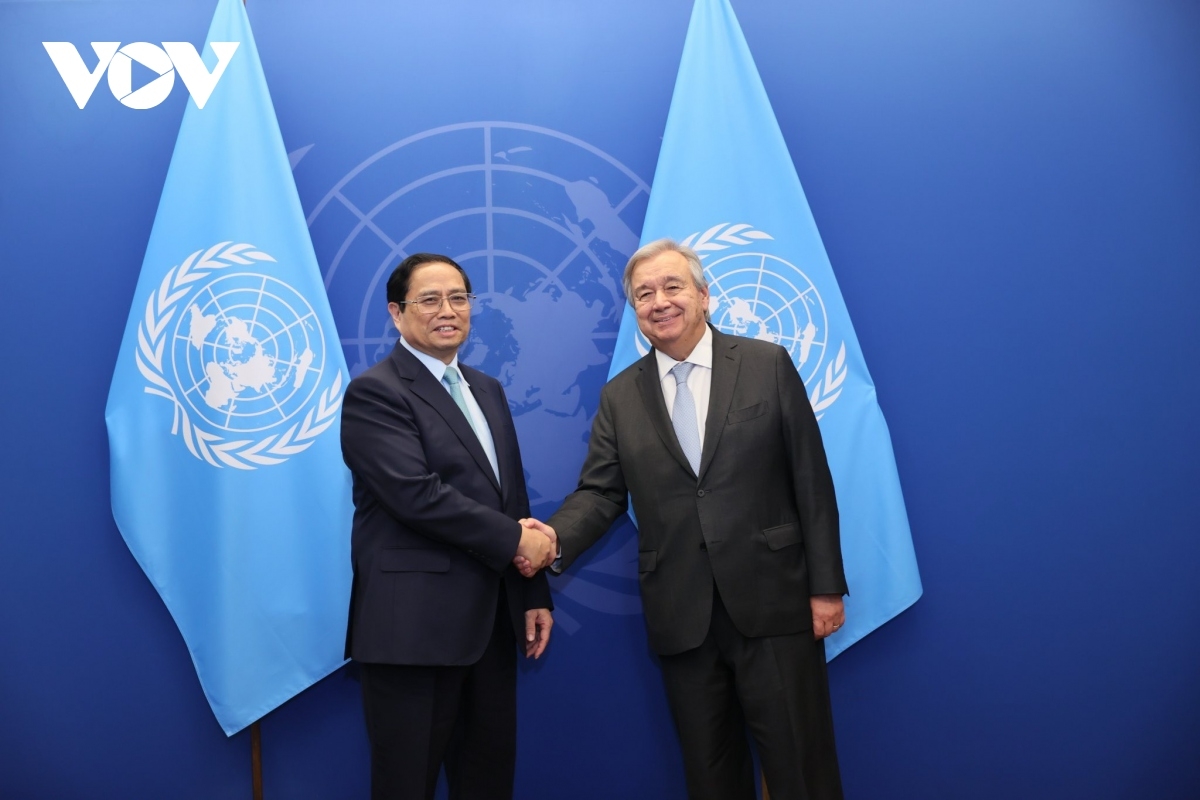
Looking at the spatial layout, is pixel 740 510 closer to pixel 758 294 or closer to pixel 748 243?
pixel 758 294

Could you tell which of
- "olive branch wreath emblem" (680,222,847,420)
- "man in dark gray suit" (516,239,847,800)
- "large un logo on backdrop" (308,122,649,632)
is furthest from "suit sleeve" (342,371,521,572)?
"olive branch wreath emblem" (680,222,847,420)

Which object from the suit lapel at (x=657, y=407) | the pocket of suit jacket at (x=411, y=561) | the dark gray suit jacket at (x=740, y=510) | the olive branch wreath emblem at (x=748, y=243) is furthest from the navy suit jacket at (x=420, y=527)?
the olive branch wreath emblem at (x=748, y=243)

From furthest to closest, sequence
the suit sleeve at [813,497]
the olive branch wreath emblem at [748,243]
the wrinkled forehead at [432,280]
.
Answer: the olive branch wreath emblem at [748,243] → the wrinkled forehead at [432,280] → the suit sleeve at [813,497]

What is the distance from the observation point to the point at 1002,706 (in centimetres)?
284

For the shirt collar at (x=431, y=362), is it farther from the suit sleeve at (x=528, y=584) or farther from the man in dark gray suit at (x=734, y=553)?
the man in dark gray suit at (x=734, y=553)

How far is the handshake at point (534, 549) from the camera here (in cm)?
211

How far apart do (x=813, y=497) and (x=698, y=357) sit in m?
0.53

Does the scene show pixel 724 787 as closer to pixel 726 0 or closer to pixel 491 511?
pixel 491 511

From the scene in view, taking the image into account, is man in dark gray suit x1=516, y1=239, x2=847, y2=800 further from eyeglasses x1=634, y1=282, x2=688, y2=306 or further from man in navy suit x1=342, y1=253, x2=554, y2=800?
man in navy suit x1=342, y1=253, x2=554, y2=800

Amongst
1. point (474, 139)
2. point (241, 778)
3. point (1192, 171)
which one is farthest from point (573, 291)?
point (1192, 171)

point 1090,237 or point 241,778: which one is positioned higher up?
point 1090,237

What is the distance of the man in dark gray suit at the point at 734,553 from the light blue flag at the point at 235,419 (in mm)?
914

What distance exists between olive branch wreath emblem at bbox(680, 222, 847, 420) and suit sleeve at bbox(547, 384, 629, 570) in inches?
26.0

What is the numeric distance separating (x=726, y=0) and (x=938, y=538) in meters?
2.12
